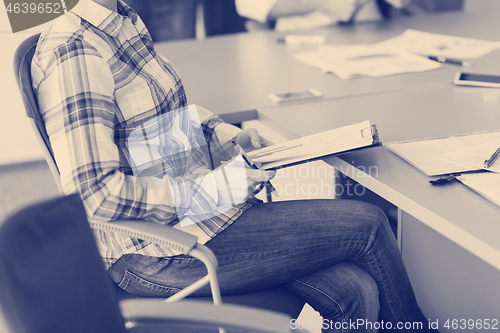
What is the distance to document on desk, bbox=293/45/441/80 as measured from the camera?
1.62 metres

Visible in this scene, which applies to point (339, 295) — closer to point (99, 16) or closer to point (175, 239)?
point (175, 239)

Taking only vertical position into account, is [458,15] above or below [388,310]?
above

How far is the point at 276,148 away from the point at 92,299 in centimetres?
58

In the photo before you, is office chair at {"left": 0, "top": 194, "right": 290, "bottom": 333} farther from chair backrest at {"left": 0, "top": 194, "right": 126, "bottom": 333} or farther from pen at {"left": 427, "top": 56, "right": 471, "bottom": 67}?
pen at {"left": 427, "top": 56, "right": 471, "bottom": 67}

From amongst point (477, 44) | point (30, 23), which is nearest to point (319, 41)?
point (477, 44)

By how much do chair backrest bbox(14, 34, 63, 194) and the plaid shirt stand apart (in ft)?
0.05

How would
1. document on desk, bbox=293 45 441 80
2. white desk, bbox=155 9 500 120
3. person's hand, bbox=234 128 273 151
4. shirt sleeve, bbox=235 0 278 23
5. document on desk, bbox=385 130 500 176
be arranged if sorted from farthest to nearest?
shirt sleeve, bbox=235 0 278 23 → document on desk, bbox=293 45 441 80 → white desk, bbox=155 9 500 120 → person's hand, bbox=234 128 273 151 → document on desk, bbox=385 130 500 176

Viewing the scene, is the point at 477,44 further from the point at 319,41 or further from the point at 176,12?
the point at 176,12

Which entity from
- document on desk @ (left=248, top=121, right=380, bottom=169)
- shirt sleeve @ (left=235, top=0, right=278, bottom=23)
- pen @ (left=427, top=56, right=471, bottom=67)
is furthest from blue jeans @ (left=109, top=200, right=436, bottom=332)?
shirt sleeve @ (left=235, top=0, right=278, bottom=23)

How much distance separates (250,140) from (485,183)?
62 cm

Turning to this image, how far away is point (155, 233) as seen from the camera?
82 cm

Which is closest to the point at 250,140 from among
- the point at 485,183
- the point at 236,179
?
the point at 236,179

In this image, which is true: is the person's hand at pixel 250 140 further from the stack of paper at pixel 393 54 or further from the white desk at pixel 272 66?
the stack of paper at pixel 393 54

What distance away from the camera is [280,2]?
2.80m
